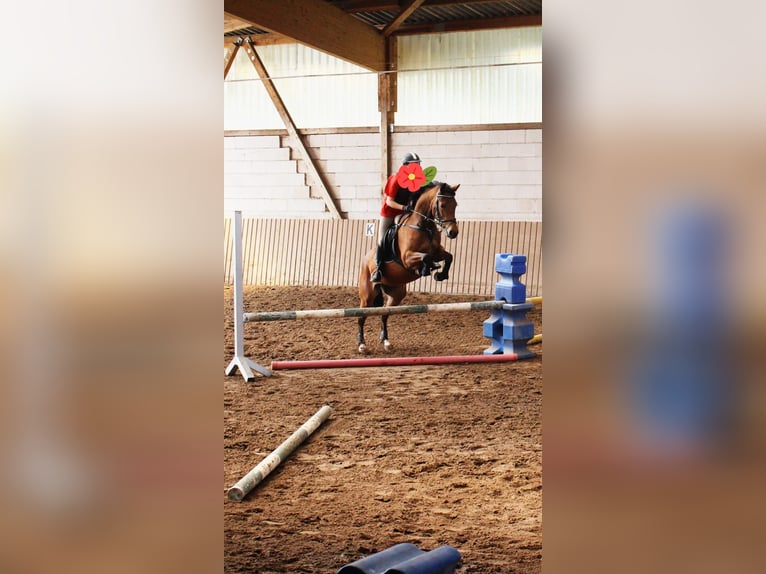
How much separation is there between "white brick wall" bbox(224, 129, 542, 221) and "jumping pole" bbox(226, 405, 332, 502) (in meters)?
6.93

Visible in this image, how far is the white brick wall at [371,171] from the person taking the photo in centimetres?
1127

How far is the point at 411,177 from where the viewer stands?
734cm

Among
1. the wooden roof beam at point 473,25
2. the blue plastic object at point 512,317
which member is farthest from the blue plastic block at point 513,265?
the wooden roof beam at point 473,25

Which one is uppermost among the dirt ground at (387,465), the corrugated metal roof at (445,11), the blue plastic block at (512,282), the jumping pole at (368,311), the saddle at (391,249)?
→ the corrugated metal roof at (445,11)

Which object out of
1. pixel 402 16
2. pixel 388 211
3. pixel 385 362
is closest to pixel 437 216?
pixel 388 211

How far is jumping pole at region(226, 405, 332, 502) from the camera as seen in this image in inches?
143

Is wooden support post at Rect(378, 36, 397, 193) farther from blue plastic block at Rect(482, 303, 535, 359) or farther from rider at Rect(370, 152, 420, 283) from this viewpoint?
blue plastic block at Rect(482, 303, 535, 359)

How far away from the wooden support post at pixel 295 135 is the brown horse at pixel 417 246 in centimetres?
458

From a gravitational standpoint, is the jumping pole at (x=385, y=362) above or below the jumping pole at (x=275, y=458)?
above

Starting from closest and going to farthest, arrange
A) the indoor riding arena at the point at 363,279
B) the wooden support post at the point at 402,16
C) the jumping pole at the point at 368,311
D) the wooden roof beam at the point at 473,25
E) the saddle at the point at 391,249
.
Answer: the indoor riding arena at the point at 363,279 → the jumping pole at the point at 368,311 → the saddle at the point at 391,249 → the wooden support post at the point at 402,16 → the wooden roof beam at the point at 473,25

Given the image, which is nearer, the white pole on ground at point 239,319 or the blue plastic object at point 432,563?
the blue plastic object at point 432,563

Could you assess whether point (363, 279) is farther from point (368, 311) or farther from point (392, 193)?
point (368, 311)

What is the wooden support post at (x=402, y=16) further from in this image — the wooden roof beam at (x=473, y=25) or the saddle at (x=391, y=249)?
the saddle at (x=391, y=249)
